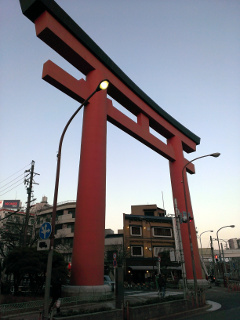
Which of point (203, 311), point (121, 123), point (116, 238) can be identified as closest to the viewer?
point (203, 311)

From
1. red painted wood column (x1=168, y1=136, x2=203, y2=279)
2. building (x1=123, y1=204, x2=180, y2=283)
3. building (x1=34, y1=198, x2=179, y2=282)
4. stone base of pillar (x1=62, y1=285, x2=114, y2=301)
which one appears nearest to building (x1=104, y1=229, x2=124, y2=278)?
building (x1=34, y1=198, x2=179, y2=282)

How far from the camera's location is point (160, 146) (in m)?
22.6

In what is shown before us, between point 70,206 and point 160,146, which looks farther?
point 70,206

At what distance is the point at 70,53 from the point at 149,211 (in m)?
36.1

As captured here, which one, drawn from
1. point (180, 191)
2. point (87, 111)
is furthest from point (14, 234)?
point (180, 191)

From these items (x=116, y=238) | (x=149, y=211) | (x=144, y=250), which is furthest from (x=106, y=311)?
(x=149, y=211)

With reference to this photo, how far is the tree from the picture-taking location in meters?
12.3

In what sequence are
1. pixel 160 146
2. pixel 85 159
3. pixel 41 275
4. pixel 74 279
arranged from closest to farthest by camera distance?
pixel 74 279, pixel 41 275, pixel 85 159, pixel 160 146

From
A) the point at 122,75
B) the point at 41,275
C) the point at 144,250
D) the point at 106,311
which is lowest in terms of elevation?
the point at 106,311

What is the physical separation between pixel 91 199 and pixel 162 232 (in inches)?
1191

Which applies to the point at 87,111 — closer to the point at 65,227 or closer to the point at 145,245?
the point at 145,245

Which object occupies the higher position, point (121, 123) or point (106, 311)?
point (121, 123)

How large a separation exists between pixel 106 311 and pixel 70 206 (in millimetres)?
38156

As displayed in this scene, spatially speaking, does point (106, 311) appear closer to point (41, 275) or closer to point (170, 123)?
point (41, 275)
